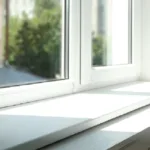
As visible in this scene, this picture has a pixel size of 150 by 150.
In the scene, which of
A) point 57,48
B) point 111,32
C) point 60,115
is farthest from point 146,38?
point 60,115

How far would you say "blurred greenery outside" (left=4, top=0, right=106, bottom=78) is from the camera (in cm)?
120

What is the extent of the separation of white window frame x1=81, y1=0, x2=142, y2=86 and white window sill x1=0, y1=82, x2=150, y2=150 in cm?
8

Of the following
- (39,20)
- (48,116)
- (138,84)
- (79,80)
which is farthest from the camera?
(138,84)

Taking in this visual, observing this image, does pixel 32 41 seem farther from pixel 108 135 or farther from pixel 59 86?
pixel 108 135

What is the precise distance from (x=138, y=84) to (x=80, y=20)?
53 centimetres

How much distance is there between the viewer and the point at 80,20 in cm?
138

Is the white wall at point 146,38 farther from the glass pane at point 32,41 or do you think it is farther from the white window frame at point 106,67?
the glass pane at point 32,41

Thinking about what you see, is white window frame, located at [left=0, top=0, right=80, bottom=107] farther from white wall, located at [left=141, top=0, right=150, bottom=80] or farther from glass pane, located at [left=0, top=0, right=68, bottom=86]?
white wall, located at [left=141, top=0, right=150, bottom=80]

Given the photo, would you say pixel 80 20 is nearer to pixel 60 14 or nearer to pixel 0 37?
pixel 60 14

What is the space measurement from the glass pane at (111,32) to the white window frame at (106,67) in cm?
3

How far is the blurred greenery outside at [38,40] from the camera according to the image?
1.20 m

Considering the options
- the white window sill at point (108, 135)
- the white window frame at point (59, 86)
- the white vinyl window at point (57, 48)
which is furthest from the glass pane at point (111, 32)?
the white window sill at point (108, 135)

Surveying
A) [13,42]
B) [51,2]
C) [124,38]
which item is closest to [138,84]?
[124,38]

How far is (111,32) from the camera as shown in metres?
1.77
